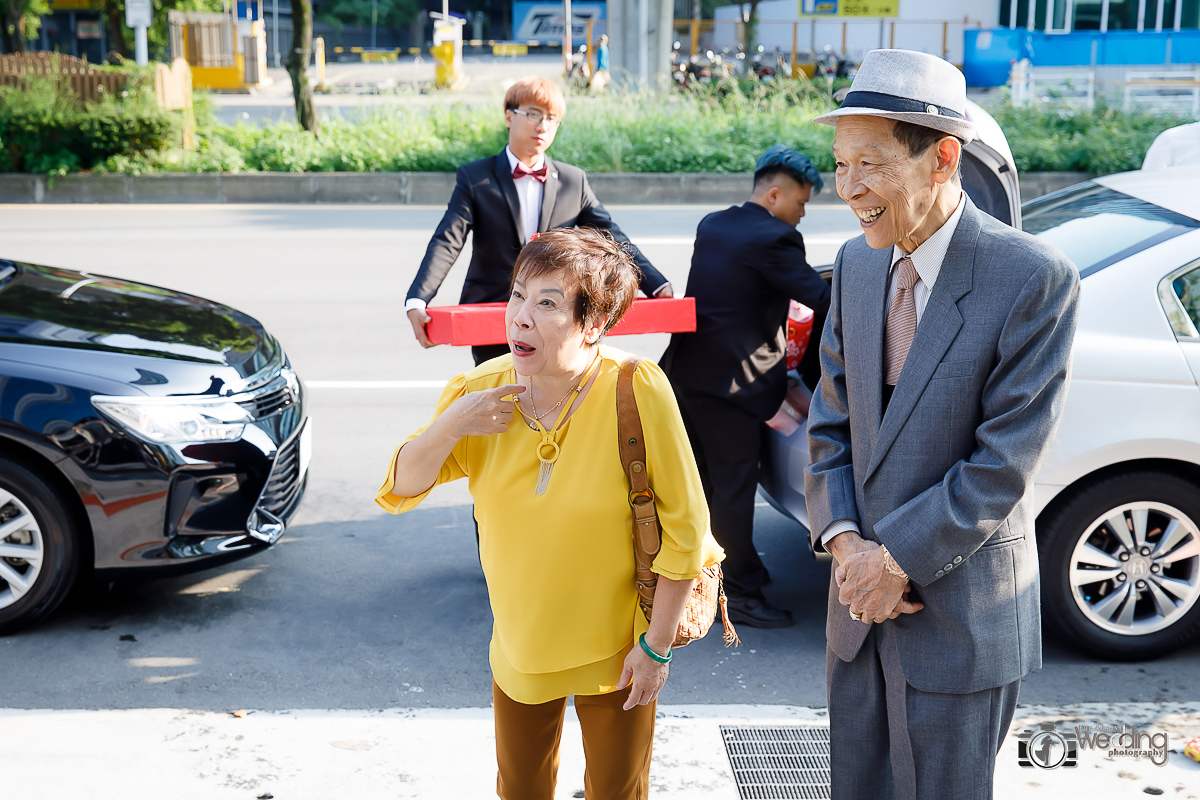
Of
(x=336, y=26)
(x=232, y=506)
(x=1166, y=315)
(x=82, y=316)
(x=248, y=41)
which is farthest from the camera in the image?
(x=336, y=26)

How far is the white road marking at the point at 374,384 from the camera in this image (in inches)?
295

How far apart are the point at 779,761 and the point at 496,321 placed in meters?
1.74

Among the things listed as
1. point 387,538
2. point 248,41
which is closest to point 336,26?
point 248,41

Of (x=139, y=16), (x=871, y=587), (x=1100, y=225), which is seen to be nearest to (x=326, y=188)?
(x=139, y=16)

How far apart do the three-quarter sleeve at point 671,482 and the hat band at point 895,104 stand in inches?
26.1

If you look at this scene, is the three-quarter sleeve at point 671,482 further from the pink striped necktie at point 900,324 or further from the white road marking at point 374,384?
the white road marking at point 374,384

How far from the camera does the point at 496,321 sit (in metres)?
4.10

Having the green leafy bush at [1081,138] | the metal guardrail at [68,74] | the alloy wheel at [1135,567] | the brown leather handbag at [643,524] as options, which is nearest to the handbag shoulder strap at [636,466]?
the brown leather handbag at [643,524]

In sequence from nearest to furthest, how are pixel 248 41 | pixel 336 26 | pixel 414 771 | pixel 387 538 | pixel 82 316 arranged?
1. pixel 414 771
2. pixel 82 316
3. pixel 387 538
4. pixel 248 41
5. pixel 336 26

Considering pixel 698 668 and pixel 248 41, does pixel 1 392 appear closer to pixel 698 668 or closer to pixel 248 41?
pixel 698 668

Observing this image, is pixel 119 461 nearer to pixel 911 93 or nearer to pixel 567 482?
pixel 567 482

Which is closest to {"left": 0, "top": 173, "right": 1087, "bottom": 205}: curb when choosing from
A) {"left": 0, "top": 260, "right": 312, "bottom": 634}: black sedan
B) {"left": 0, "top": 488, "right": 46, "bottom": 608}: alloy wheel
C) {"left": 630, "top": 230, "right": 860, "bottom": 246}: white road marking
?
{"left": 630, "top": 230, "right": 860, "bottom": 246}: white road marking

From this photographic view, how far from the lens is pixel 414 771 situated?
3.38 m

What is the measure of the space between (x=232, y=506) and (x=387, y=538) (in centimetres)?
113
